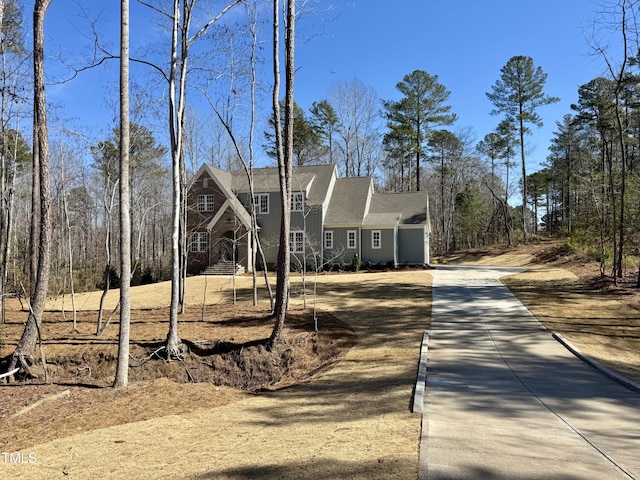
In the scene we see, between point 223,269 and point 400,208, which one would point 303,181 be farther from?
point 223,269

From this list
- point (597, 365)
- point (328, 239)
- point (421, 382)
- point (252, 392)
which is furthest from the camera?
point (328, 239)

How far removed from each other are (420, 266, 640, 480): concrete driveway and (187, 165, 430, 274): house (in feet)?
53.3

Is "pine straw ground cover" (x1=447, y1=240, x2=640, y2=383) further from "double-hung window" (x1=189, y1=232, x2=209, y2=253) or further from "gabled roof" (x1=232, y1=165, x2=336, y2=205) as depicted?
"double-hung window" (x1=189, y1=232, x2=209, y2=253)

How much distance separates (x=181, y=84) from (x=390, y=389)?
898 cm

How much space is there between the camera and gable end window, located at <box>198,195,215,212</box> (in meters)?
28.7

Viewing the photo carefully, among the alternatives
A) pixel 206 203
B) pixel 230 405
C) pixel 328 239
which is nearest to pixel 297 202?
pixel 328 239

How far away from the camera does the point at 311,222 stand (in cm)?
2766

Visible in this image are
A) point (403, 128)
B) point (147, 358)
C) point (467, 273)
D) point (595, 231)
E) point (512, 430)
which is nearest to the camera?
point (512, 430)

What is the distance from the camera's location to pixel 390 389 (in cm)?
677

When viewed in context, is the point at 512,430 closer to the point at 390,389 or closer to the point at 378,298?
the point at 390,389

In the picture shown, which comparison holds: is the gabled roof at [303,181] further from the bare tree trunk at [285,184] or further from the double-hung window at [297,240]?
the bare tree trunk at [285,184]

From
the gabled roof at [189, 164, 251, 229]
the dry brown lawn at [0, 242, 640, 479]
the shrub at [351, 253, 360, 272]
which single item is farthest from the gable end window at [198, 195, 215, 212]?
the dry brown lawn at [0, 242, 640, 479]

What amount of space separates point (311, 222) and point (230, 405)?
69.5ft

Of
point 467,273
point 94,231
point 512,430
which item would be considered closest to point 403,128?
point 467,273
